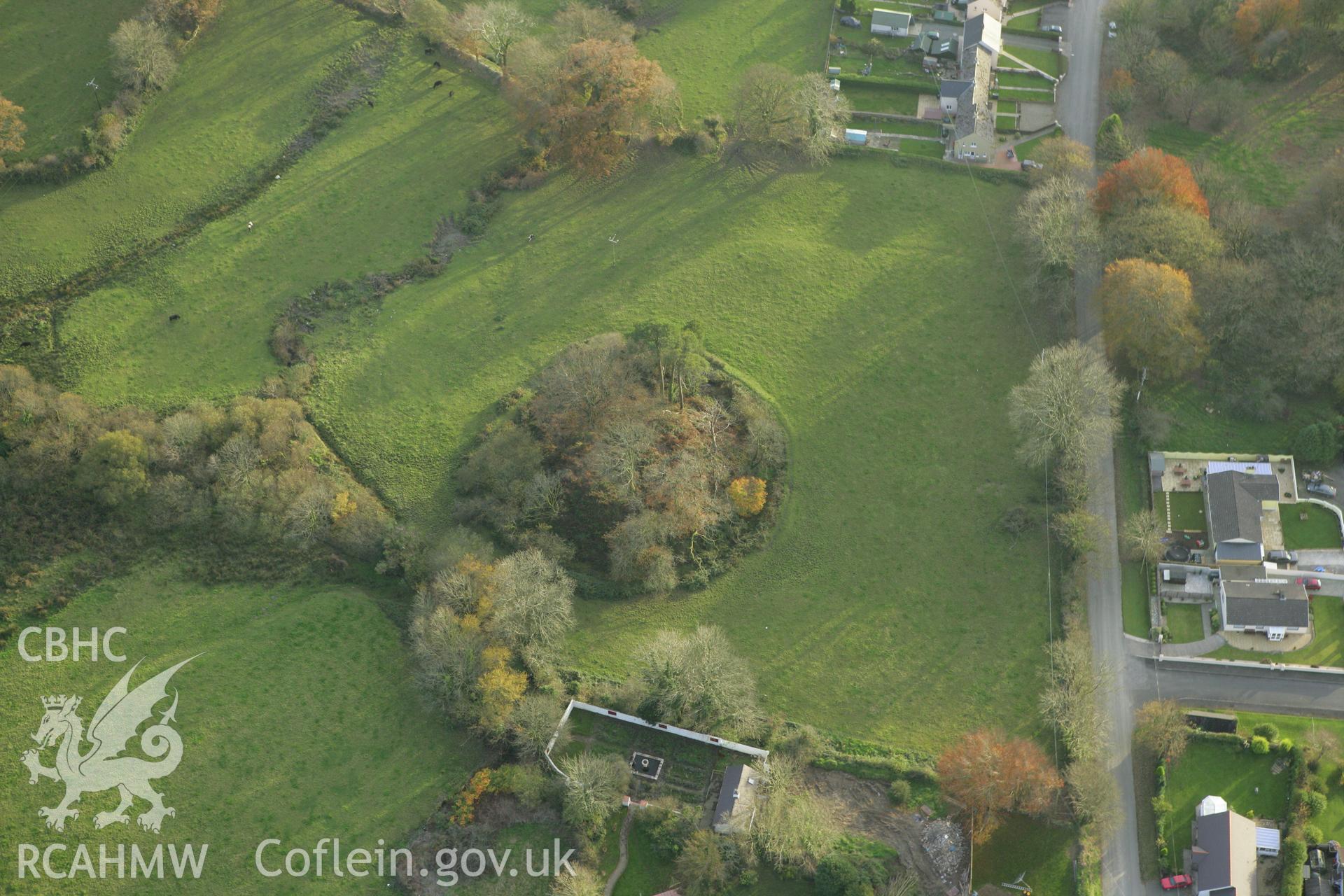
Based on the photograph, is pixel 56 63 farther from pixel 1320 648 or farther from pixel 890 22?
pixel 1320 648

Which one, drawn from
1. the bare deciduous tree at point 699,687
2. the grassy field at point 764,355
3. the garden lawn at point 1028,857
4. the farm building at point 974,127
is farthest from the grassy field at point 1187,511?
the farm building at point 974,127

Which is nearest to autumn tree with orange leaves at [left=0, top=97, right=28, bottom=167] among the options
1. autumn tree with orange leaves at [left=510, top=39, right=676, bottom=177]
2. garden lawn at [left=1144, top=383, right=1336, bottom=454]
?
Result: autumn tree with orange leaves at [left=510, top=39, right=676, bottom=177]

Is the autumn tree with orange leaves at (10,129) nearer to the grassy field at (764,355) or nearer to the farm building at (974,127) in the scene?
the grassy field at (764,355)

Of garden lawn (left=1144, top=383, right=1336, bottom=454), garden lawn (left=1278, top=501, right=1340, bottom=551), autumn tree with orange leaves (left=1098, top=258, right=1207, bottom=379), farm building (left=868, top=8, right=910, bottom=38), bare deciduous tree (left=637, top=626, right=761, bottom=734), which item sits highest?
farm building (left=868, top=8, right=910, bottom=38)

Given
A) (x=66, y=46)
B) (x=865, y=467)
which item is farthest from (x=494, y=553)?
(x=66, y=46)

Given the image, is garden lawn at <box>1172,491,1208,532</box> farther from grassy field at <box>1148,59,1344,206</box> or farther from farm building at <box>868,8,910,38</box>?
farm building at <box>868,8,910,38</box>

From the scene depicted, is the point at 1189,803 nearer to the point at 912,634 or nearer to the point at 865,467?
the point at 912,634

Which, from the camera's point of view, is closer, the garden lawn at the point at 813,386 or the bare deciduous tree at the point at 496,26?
the garden lawn at the point at 813,386
